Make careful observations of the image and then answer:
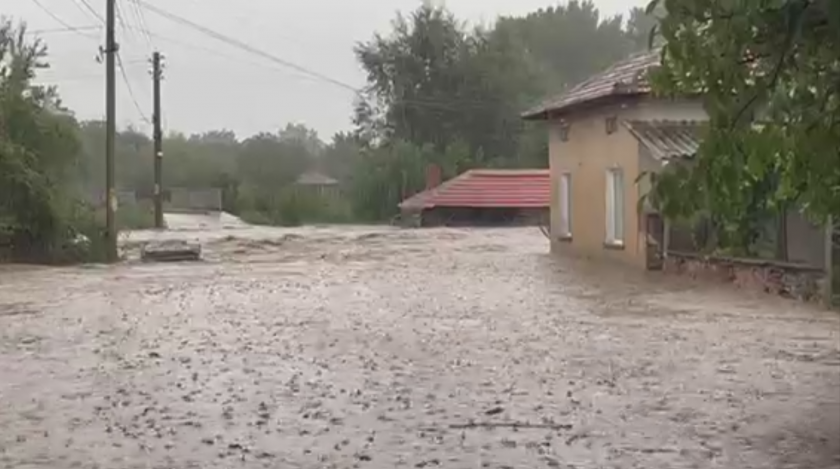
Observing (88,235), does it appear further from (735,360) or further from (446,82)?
(446,82)

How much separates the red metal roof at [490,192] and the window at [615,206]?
77.5 feet

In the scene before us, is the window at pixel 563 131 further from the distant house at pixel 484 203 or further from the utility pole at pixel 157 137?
the utility pole at pixel 157 137

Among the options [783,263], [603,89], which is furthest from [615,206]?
[783,263]

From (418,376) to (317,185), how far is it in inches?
2359

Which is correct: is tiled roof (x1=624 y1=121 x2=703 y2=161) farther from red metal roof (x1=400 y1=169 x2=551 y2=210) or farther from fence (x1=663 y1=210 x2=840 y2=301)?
red metal roof (x1=400 y1=169 x2=551 y2=210)

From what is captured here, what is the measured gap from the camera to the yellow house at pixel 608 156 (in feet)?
82.1

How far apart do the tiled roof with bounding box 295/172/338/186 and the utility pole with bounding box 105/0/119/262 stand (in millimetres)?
38072

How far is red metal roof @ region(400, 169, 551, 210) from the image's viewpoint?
5269 centimetres

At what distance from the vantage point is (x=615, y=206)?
91.9ft

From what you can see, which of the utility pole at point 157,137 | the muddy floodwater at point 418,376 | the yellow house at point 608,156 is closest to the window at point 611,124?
the yellow house at point 608,156

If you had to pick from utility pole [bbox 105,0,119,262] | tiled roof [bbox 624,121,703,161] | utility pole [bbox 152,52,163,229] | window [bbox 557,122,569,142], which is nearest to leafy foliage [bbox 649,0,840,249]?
tiled roof [bbox 624,121,703,161]

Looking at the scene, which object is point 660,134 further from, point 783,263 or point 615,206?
point 783,263

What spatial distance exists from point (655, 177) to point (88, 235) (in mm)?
29013

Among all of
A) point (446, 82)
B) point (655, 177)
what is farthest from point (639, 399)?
point (446, 82)
